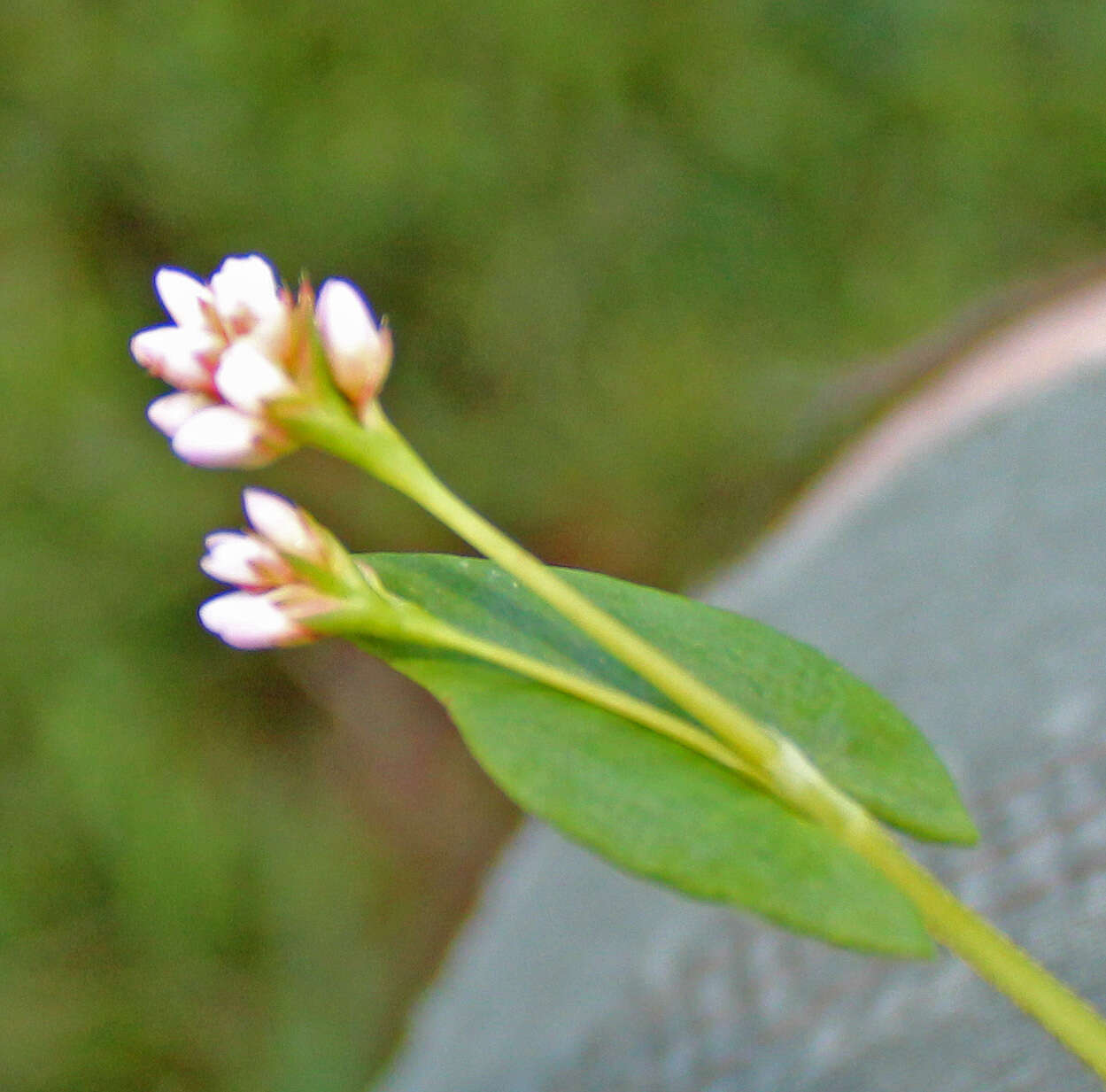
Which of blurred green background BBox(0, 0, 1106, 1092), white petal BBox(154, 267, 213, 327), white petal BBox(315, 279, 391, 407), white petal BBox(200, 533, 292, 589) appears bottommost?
white petal BBox(200, 533, 292, 589)

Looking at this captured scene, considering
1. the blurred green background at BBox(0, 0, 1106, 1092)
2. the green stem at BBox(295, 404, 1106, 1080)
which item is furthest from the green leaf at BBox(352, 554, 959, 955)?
the blurred green background at BBox(0, 0, 1106, 1092)

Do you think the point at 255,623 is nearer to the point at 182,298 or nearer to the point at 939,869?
the point at 182,298

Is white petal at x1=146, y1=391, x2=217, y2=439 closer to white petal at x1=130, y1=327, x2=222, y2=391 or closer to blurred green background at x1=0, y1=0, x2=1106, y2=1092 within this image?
white petal at x1=130, y1=327, x2=222, y2=391

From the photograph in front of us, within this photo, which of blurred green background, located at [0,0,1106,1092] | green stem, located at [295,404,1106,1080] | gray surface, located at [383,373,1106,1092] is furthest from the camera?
blurred green background, located at [0,0,1106,1092]

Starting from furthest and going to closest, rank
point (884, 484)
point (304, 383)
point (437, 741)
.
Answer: point (437, 741), point (884, 484), point (304, 383)

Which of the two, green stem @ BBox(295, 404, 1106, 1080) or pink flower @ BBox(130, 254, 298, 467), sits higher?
A: pink flower @ BBox(130, 254, 298, 467)

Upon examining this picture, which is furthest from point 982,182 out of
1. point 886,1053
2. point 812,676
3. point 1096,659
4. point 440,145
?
point 812,676

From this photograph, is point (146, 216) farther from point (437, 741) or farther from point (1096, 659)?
point (1096, 659)

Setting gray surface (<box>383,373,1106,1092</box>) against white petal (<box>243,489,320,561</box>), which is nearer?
white petal (<box>243,489,320,561</box>)
